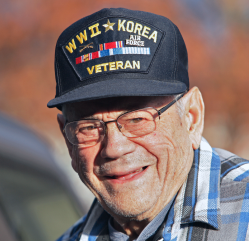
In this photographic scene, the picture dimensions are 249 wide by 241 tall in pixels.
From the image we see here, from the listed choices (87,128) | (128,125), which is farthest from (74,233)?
(128,125)

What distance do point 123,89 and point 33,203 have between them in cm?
273

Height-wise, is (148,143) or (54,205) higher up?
(148,143)

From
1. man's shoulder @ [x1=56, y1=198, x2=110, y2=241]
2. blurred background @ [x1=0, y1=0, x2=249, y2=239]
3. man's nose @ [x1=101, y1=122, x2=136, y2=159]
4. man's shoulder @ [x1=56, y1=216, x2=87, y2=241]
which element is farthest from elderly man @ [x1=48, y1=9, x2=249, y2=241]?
blurred background @ [x1=0, y1=0, x2=249, y2=239]

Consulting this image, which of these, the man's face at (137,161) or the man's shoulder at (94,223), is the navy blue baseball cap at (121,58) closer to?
the man's face at (137,161)

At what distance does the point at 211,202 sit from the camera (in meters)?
1.72

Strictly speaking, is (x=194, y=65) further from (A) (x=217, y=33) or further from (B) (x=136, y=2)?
(B) (x=136, y=2)

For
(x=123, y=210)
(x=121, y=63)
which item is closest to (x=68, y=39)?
(x=121, y=63)

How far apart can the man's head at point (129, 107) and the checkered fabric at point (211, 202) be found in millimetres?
98

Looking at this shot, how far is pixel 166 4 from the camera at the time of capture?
16.1m

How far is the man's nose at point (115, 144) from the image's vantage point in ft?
5.77

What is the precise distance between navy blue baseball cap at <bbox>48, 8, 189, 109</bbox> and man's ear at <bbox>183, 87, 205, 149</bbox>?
0.46 feet

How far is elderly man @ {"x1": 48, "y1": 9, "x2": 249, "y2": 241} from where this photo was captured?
1748mm

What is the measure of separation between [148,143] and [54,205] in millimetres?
2700

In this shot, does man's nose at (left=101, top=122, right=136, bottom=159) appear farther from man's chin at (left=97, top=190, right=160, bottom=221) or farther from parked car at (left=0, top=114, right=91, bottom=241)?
parked car at (left=0, top=114, right=91, bottom=241)
